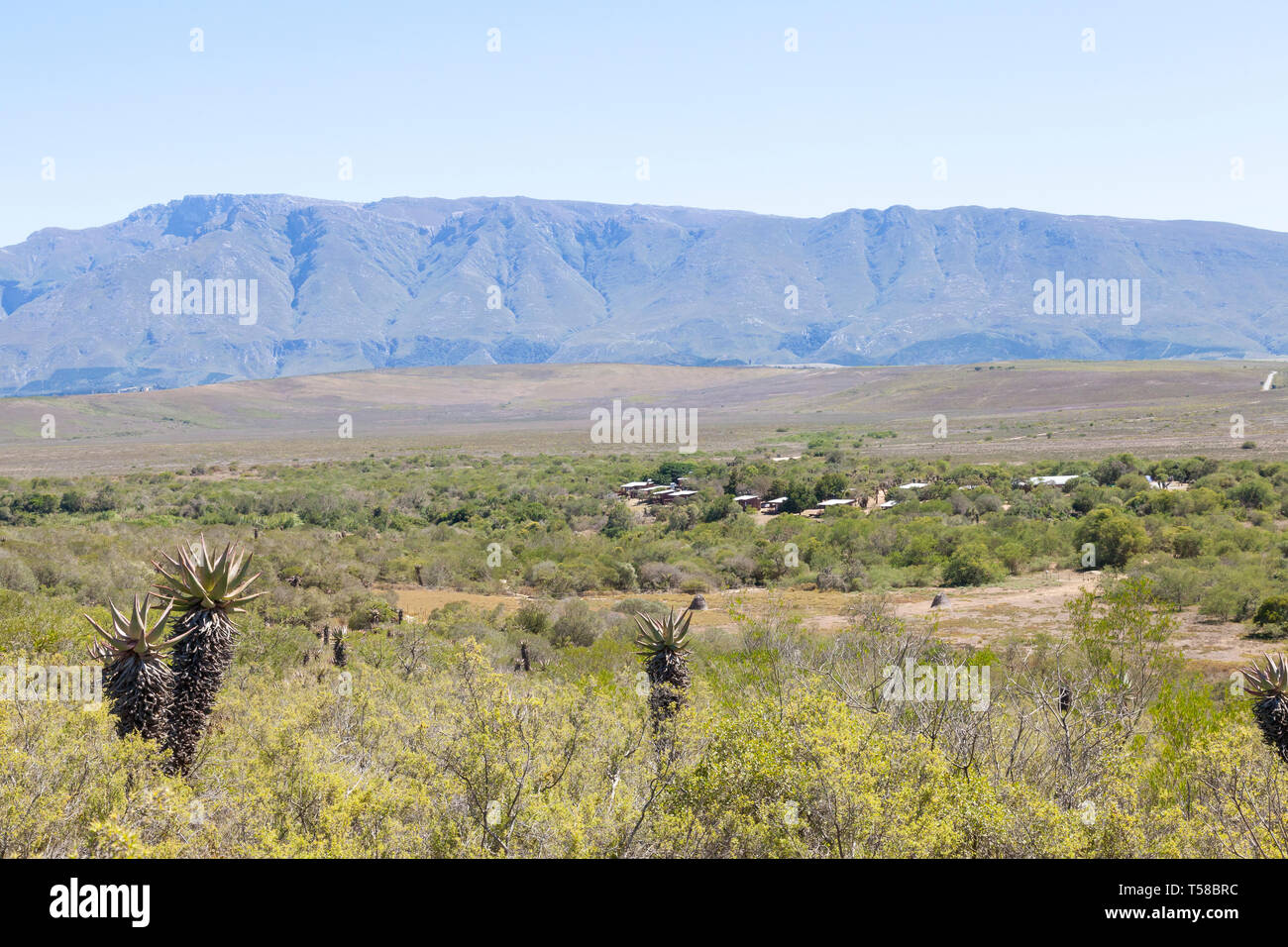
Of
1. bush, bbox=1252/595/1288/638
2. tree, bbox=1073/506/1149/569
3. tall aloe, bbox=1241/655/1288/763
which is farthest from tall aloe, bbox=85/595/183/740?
tree, bbox=1073/506/1149/569

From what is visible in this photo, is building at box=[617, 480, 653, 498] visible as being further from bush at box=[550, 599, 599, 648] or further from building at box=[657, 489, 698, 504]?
bush at box=[550, 599, 599, 648]

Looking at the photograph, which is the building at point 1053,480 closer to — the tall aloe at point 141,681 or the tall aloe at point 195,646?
the tall aloe at point 195,646

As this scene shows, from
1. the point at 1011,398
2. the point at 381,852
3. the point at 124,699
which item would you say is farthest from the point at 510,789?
the point at 1011,398

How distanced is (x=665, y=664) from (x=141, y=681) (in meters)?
5.84

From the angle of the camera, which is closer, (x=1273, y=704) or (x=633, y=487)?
(x=1273, y=704)

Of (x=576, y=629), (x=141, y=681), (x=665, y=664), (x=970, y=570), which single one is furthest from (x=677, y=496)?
(x=141, y=681)

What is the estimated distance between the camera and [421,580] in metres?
30.6

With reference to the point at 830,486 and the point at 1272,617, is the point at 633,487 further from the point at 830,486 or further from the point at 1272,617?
the point at 1272,617

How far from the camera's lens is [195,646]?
9.72 meters

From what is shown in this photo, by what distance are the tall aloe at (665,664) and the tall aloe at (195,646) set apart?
16.0 feet

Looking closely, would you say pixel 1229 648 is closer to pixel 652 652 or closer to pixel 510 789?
pixel 652 652

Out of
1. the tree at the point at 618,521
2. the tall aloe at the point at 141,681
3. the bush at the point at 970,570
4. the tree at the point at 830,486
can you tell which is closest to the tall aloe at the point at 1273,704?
the tall aloe at the point at 141,681
